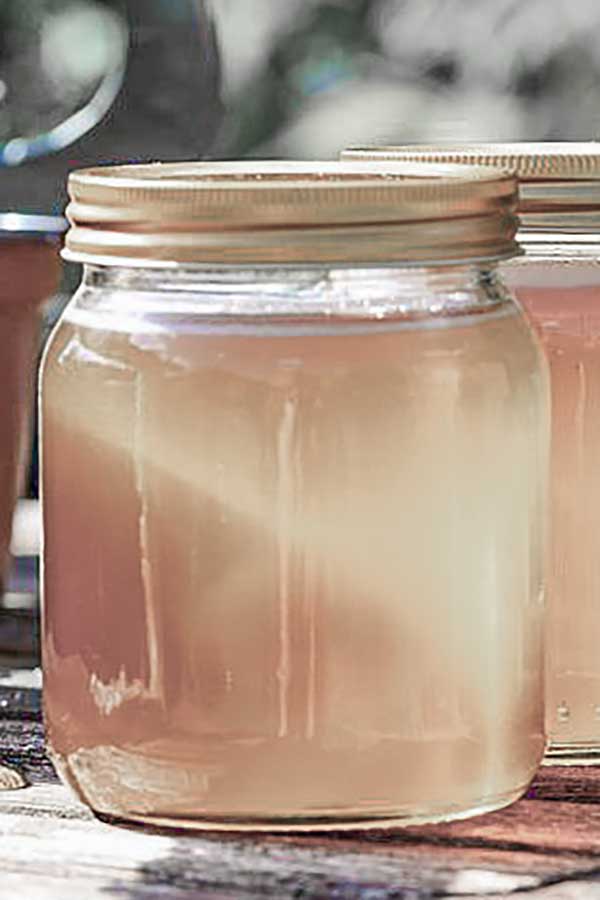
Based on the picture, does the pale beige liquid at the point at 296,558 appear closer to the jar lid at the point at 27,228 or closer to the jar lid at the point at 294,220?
the jar lid at the point at 294,220

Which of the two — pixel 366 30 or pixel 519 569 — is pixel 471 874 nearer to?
pixel 519 569

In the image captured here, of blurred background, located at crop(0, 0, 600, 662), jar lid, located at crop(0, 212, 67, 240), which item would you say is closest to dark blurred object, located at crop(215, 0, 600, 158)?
blurred background, located at crop(0, 0, 600, 662)

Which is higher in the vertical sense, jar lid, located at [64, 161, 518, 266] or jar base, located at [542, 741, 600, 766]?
jar lid, located at [64, 161, 518, 266]

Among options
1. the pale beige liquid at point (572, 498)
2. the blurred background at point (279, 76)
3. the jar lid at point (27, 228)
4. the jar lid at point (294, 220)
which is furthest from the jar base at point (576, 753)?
the blurred background at point (279, 76)

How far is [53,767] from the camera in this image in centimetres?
69

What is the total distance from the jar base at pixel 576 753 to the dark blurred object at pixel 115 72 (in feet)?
1.60

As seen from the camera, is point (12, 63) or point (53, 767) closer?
point (53, 767)

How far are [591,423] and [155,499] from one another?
16cm

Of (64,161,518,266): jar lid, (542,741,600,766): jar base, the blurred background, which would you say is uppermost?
the blurred background

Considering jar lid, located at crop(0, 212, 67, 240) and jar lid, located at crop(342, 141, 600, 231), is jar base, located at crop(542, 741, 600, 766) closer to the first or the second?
jar lid, located at crop(342, 141, 600, 231)

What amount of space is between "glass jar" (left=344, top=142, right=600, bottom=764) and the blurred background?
0.40 meters

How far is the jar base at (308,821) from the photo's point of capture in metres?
0.62

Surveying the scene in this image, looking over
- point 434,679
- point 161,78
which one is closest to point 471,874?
point 434,679

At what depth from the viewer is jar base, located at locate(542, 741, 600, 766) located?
0.69 metres
